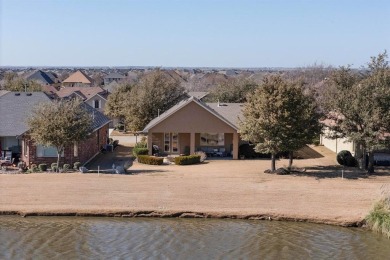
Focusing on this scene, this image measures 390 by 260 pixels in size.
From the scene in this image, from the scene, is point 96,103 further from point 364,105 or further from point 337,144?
point 364,105

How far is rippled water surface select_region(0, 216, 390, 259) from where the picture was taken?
2331 cm

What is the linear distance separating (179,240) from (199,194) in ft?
23.1

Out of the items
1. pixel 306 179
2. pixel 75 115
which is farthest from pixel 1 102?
pixel 306 179

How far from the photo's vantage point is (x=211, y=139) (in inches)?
1858

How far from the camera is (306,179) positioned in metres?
36.5

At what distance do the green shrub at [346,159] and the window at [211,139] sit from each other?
9.67m

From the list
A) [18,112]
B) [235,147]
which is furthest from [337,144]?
[18,112]

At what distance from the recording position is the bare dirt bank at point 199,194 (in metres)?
28.6

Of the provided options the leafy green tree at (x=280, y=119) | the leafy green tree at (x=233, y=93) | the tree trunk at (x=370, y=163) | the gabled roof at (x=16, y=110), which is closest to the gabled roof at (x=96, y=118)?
the gabled roof at (x=16, y=110)

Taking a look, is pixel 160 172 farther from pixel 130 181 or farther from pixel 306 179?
pixel 306 179

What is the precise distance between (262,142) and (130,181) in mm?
9387

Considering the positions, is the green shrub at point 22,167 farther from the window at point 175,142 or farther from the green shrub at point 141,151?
the window at point 175,142

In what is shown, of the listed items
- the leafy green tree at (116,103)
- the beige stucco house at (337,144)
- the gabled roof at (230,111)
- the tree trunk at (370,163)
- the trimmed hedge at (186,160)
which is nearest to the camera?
the tree trunk at (370,163)

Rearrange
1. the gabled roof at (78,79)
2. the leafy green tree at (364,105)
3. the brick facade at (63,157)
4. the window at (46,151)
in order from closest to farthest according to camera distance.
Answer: the leafy green tree at (364,105), the brick facade at (63,157), the window at (46,151), the gabled roof at (78,79)
